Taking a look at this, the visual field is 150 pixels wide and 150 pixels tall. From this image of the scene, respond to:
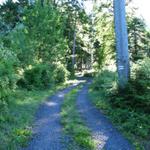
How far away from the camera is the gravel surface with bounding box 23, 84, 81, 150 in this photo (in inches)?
366

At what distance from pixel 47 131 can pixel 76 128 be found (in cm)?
94

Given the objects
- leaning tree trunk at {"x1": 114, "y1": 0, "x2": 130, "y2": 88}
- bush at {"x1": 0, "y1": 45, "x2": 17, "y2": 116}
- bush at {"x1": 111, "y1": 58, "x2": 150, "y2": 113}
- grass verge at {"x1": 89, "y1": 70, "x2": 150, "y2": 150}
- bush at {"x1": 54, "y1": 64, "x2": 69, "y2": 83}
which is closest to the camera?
grass verge at {"x1": 89, "y1": 70, "x2": 150, "y2": 150}

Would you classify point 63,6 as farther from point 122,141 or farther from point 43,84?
point 122,141

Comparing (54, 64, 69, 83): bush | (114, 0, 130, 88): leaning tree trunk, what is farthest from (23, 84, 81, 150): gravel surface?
(54, 64, 69, 83): bush

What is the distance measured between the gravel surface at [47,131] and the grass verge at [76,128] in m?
0.24

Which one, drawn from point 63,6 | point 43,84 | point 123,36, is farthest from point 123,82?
point 63,6

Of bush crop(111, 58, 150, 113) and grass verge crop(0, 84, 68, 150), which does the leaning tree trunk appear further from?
grass verge crop(0, 84, 68, 150)

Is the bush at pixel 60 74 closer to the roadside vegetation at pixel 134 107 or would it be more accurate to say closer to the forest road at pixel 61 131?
the roadside vegetation at pixel 134 107

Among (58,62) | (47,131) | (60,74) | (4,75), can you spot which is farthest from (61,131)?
(58,62)

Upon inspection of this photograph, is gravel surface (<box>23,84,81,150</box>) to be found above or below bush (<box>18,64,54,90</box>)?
below

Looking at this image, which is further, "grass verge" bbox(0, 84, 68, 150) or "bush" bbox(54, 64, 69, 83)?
"bush" bbox(54, 64, 69, 83)

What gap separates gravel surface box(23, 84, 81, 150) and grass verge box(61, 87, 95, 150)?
24 centimetres

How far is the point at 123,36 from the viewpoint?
1529 cm

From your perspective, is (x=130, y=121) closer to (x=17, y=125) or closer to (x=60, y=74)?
(x=17, y=125)
